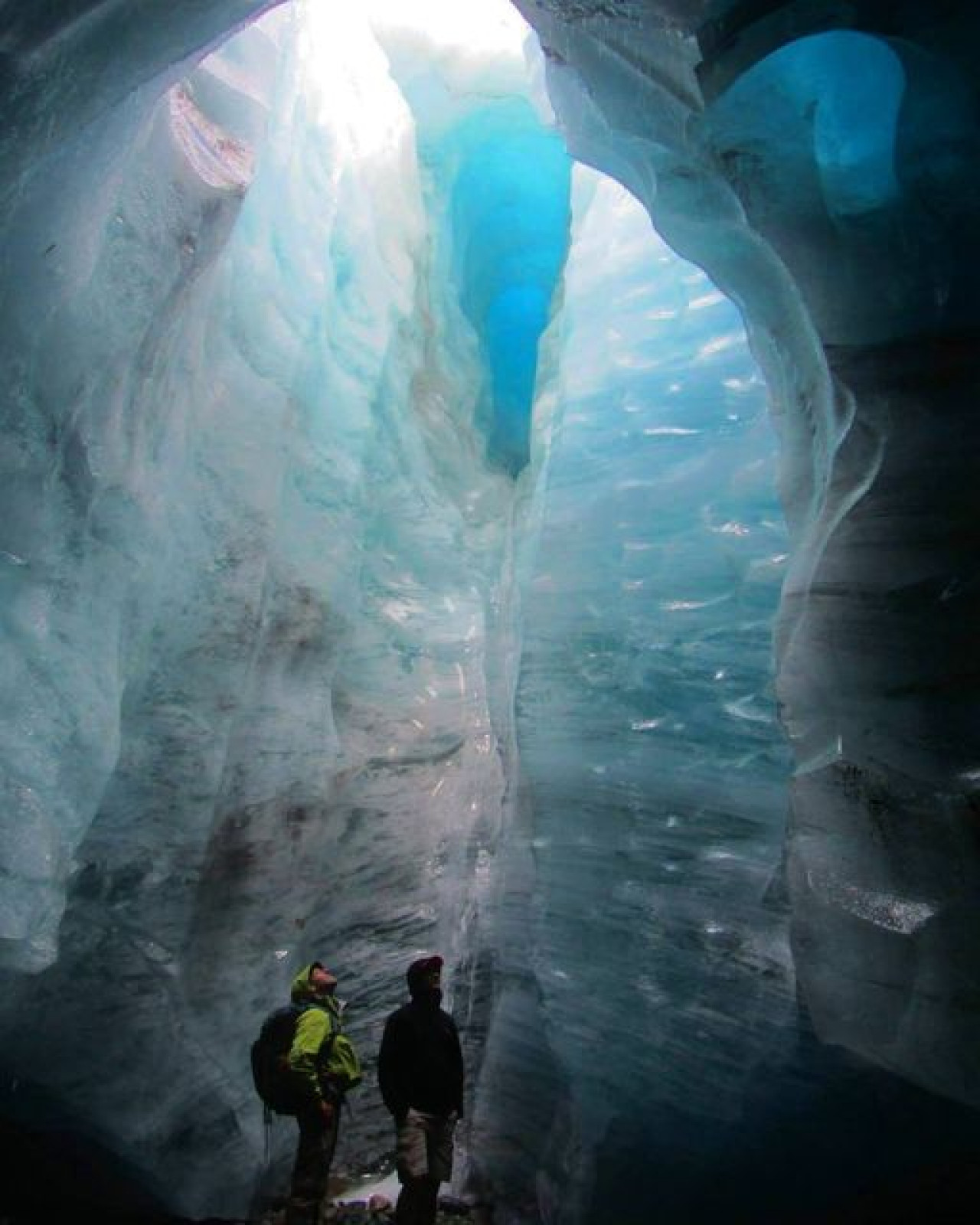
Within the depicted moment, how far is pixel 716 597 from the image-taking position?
4.24 m

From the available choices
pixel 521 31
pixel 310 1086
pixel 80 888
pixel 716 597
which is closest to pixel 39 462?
pixel 80 888

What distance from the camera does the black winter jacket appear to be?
9.80ft

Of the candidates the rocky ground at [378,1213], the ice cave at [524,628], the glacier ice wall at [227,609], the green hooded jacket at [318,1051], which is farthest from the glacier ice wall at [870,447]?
the rocky ground at [378,1213]

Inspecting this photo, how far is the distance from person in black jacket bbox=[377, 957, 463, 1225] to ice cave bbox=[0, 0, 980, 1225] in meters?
1.05

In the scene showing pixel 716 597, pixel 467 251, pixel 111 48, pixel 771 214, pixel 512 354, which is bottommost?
pixel 716 597

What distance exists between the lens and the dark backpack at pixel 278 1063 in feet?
9.74

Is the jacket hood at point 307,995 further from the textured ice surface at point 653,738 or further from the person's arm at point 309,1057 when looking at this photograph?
the textured ice surface at point 653,738

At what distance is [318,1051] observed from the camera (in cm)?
→ 297

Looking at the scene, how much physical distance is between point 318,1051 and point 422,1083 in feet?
1.24

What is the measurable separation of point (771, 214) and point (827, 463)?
2.73 ft

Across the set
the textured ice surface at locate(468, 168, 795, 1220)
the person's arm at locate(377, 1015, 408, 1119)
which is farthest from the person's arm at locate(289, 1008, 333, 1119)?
the textured ice surface at locate(468, 168, 795, 1220)

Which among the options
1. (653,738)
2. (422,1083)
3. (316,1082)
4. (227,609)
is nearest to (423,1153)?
(422,1083)

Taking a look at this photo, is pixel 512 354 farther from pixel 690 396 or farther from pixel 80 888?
pixel 80 888

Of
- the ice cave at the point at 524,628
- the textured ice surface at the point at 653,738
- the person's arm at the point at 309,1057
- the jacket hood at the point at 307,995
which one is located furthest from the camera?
the textured ice surface at the point at 653,738
